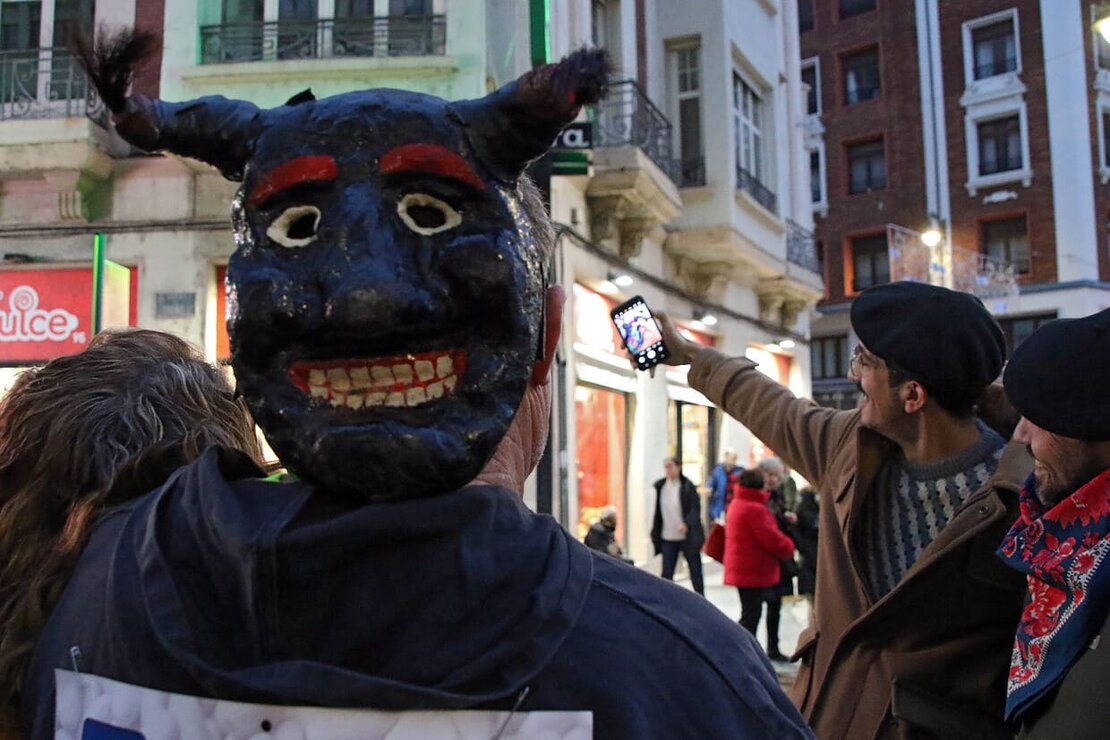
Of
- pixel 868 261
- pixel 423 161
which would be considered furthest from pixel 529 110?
pixel 868 261

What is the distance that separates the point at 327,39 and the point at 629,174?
3530mm

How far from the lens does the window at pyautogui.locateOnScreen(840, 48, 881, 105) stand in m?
25.9

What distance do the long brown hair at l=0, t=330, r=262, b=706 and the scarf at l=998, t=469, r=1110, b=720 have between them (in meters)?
1.43

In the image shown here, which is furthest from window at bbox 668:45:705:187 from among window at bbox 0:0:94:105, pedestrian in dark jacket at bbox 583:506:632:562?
window at bbox 0:0:94:105

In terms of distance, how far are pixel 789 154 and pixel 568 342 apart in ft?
28.3

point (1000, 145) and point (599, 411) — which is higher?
point (1000, 145)

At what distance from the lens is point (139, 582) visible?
3.10 ft

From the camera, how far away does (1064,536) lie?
1.64m

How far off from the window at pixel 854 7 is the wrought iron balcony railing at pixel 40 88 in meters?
22.7

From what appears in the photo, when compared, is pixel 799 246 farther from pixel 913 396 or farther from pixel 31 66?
pixel 913 396

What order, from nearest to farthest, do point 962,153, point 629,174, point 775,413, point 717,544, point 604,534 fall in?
point 775,413
point 717,544
point 604,534
point 629,174
point 962,153

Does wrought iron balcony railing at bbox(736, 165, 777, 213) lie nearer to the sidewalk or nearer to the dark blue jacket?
the sidewalk

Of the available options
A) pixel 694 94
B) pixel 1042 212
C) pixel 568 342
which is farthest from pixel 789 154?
pixel 1042 212

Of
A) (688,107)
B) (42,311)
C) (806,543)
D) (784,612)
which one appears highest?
(688,107)
